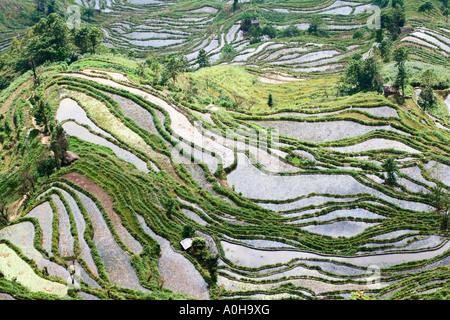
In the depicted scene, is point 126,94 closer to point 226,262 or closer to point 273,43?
Answer: point 226,262

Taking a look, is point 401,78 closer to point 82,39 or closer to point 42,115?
point 42,115

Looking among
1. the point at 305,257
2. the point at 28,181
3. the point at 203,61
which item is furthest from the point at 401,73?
the point at 28,181

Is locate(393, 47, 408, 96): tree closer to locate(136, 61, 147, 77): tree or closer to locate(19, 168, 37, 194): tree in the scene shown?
locate(136, 61, 147, 77): tree

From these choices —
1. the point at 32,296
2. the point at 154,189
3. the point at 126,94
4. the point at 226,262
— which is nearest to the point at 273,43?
the point at 126,94

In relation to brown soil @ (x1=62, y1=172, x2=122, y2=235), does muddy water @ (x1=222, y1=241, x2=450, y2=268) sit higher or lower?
lower

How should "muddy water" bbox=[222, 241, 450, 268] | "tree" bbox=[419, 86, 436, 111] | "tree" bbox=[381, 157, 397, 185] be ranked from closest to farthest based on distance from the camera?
"muddy water" bbox=[222, 241, 450, 268] → "tree" bbox=[381, 157, 397, 185] → "tree" bbox=[419, 86, 436, 111]

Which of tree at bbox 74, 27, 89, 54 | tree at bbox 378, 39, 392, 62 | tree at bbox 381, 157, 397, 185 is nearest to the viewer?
tree at bbox 381, 157, 397, 185

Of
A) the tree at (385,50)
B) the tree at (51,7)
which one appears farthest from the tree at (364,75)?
the tree at (51,7)

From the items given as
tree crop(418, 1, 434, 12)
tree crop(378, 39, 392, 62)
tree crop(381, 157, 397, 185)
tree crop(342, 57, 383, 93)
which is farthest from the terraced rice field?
tree crop(418, 1, 434, 12)
